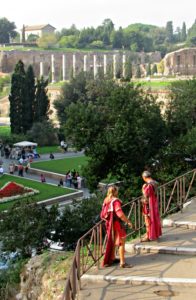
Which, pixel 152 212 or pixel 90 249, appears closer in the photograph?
pixel 90 249

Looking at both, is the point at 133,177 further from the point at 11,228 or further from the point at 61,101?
the point at 61,101

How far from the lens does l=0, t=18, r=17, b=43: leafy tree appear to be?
157m

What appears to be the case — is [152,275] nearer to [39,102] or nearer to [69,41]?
[39,102]

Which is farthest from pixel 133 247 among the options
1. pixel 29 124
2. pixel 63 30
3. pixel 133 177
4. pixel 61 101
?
pixel 63 30

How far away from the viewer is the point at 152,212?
9.82 m

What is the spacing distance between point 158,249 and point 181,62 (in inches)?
4049

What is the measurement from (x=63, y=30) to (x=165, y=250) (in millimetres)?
167117

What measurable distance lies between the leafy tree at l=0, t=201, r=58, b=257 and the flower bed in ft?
36.5

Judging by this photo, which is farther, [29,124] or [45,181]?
[29,124]

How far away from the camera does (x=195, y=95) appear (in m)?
33.4

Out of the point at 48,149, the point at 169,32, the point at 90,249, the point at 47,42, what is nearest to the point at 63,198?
the point at 48,149

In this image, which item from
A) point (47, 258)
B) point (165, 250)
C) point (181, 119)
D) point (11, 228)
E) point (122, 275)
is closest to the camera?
point (122, 275)

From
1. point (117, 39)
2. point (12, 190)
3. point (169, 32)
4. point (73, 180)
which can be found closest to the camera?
point (12, 190)

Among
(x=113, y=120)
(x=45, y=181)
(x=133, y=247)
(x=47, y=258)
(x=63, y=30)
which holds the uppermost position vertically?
(x=63, y=30)
